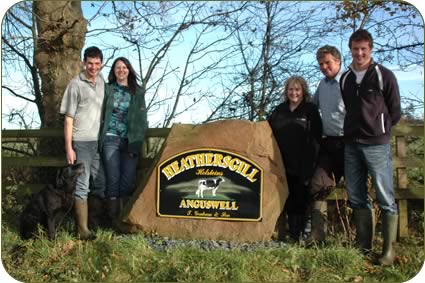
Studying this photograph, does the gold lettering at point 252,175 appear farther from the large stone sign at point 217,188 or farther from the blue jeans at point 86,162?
the blue jeans at point 86,162

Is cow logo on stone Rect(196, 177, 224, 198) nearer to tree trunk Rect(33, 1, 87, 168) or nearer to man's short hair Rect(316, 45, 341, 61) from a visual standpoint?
man's short hair Rect(316, 45, 341, 61)

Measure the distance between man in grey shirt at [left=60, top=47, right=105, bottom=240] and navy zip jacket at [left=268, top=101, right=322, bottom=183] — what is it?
2.14m

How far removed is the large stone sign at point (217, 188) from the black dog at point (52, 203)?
0.72 m

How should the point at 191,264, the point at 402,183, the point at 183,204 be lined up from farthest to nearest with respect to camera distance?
the point at 402,183 < the point at 183,204 < the point at 191,264

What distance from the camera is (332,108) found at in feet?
16.2

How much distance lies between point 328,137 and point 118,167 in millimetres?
2544

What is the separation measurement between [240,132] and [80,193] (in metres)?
2.03

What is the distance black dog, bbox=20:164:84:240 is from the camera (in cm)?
499

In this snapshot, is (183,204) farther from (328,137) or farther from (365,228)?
(365,228)

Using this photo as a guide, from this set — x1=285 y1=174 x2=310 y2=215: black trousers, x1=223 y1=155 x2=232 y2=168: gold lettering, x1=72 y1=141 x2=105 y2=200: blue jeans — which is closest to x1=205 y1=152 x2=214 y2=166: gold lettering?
x1=223 y1=155 x2=232 y2=168: gold lettering

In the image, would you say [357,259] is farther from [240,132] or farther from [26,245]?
[26,245]

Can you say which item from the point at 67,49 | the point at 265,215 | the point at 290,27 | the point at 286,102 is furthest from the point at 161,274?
the point at 290,27

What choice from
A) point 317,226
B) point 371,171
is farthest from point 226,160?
point 371,171

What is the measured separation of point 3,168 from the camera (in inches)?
→ 259
